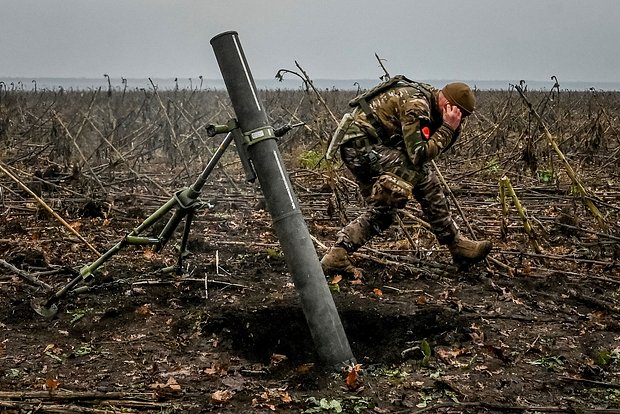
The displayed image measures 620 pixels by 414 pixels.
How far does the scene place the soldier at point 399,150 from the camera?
195 inches

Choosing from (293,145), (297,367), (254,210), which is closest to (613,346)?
(297,367)

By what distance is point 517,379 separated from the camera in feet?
11.7

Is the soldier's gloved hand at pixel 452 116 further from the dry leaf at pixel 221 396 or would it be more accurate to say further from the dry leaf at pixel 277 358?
the dry leaf at pixel 221 396

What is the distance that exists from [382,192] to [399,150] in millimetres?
433

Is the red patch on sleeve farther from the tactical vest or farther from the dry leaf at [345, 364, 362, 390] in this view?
the dry leaf at [345, 364, 362, 390]

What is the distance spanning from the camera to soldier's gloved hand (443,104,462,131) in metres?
5.06

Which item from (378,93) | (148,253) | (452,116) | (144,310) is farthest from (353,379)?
(148,253)

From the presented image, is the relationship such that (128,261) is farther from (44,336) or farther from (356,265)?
(356,265)

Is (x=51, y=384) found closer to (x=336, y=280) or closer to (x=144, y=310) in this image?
(x=144, y=310)

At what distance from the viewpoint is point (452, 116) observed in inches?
199

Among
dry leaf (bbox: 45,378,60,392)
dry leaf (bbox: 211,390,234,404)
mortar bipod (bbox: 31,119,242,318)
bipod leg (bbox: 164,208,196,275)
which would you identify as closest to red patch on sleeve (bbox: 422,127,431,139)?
mortar bipod (bbox: 31,119,242,318)

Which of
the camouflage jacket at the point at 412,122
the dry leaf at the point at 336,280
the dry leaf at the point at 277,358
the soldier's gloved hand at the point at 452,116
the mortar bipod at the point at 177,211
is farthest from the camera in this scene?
the dry leaf at the point at 336,280

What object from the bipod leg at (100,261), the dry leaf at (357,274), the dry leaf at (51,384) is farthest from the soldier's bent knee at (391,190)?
the dry leaf at (51,384)

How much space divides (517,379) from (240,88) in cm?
220
